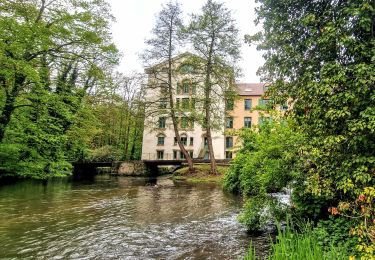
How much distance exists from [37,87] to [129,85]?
31541mm

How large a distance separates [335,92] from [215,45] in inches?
971

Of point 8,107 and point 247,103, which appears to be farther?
point 247,103

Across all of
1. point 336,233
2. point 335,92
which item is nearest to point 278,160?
point 336,233

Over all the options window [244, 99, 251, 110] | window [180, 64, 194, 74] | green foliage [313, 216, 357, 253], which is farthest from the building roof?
green foliage [313, 216, 357, 253]

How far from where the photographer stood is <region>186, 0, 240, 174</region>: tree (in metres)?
28.2

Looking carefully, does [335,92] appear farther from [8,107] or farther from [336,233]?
[8,107]

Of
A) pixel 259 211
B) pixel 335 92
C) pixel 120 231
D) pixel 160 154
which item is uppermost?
pixel 335 92

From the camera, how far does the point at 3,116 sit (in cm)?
1576

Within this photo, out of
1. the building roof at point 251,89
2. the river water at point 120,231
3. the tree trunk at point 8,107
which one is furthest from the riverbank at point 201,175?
the building roof at point 251,89

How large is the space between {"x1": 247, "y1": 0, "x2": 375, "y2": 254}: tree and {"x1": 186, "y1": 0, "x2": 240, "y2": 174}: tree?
2127 cm

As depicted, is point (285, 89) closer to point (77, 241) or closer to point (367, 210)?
point (367, 210)

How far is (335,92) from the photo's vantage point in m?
5.46

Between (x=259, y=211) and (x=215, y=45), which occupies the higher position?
(x=215, y=45)

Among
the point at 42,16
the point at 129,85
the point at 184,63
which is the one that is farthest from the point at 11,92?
the point at 129,85
